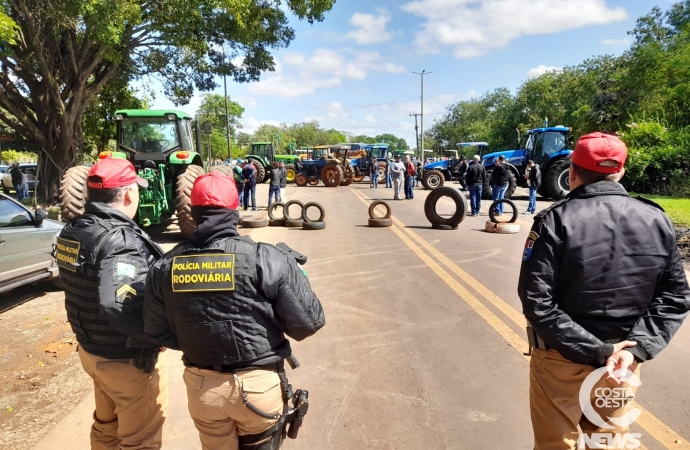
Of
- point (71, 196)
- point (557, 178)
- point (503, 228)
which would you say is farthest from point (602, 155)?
Answer: point (557, 178)

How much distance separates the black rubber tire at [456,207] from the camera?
1143 centimetres

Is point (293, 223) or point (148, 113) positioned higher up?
point (148, 113)

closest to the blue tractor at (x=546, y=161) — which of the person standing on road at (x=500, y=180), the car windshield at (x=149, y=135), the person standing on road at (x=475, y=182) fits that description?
the person standing on road at (x=500, y=180)

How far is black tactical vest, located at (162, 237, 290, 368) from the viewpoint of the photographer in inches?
79.7

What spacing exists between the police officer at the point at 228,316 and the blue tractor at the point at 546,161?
1540cm

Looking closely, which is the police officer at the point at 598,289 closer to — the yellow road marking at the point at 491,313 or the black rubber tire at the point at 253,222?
the yellow road marking at the point at 491,313

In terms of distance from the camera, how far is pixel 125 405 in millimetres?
2436

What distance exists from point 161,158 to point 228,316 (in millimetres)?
9082

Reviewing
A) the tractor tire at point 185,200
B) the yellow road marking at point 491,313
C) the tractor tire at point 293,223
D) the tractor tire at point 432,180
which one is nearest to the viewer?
the yellow road marking at point 491,313

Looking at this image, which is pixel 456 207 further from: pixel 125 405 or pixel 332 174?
pixel 332 174

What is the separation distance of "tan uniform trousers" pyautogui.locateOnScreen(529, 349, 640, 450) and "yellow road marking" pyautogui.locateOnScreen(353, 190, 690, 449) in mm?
1254

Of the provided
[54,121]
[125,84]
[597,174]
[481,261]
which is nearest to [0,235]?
[597,174]

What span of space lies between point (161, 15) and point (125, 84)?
8.32 meters

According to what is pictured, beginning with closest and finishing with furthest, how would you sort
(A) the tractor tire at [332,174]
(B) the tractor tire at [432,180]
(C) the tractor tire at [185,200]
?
1. (C) the tractor tire at [185,200]
2. (B) the tractor tire at [432,180]
3. (A) the tractor tire at [332,174]
